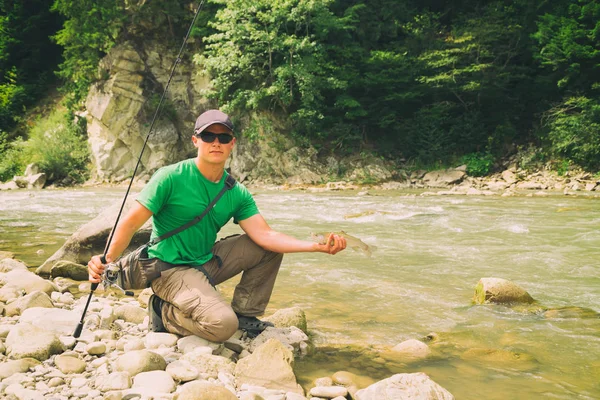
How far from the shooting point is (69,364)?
8.22 ft

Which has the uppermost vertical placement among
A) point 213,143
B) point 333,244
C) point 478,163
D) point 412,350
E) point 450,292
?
point 213,143

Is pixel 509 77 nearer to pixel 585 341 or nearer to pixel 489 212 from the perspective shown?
pixel 489 212

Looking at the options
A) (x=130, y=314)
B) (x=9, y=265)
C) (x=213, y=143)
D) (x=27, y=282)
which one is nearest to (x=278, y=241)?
(x=213, y=143)

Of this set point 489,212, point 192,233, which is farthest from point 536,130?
point 192,233

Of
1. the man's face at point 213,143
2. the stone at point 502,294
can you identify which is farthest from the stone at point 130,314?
the stone at point 502,294

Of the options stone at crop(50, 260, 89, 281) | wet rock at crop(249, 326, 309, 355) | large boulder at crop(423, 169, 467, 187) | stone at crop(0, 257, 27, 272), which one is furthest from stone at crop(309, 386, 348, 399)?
large boulder at crop(423, 169, 467, 187)

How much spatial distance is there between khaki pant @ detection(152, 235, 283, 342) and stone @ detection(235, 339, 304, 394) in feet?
0.99

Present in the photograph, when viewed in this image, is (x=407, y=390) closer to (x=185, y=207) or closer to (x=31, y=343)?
(x=185, y=207)

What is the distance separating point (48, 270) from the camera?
492 centimetres

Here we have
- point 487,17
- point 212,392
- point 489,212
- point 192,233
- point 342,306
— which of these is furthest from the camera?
point 487,17

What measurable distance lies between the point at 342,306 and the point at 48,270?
10.5 ft

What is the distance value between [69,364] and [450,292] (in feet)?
11.5

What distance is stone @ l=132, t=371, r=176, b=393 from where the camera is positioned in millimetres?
2293

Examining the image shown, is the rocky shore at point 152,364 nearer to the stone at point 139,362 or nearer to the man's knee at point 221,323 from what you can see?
the stone at point 139,362
